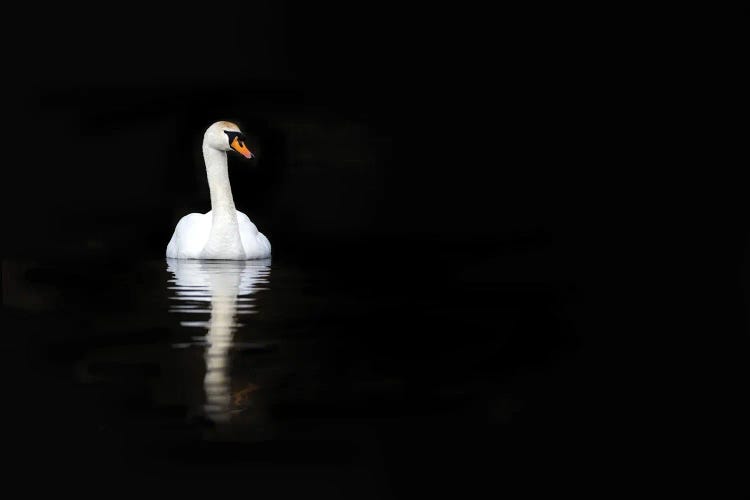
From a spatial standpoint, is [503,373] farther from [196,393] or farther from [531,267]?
[531,267]

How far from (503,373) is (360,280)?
423cm

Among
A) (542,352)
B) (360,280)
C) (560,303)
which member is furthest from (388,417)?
(360,280)

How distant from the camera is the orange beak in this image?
11.8 m

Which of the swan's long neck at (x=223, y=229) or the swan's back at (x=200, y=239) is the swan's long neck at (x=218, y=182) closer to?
the swan's long neck at (x=223, y=229)

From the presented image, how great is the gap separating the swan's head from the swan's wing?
1.91 feet

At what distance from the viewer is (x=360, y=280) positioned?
961 cm

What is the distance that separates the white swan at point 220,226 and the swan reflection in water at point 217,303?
93mm

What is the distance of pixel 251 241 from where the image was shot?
11469 millimetres

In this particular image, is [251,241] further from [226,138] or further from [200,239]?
[226,138]

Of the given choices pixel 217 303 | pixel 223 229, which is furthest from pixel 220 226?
pixel 217 303

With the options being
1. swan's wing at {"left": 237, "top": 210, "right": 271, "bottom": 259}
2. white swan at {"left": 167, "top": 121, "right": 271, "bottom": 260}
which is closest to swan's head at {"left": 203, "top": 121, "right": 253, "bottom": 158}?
white swan at {"left": 167, "top": 121, "right": 271, "bottom": 260}

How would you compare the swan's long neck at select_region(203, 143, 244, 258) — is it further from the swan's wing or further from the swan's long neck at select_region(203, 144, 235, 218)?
the swan's wing

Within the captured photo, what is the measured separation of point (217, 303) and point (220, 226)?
11.8 feet

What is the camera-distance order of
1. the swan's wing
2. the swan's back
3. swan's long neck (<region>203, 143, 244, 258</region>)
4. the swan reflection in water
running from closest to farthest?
the swan reflection in water
swan's long neck (<region>203, 143, 244, 258</region>)
the swan's back
the swan's wing
